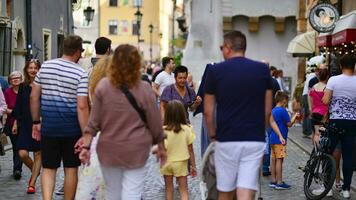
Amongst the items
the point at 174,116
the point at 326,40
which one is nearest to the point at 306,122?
the point at 326,40

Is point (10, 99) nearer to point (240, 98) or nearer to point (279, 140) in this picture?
point (279, 140)

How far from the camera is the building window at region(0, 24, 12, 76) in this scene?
70.8 feet

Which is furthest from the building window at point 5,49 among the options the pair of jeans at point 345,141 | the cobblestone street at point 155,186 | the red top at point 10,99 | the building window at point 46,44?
the pair of jeans at point 345,141

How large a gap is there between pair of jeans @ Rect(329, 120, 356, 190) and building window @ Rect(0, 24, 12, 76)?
13337mm

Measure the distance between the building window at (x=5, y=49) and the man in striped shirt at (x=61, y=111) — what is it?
13.8m

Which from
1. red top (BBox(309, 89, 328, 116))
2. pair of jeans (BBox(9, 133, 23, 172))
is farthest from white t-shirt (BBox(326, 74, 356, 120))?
pair of jeans (BBox(9, 133, 23, 172))

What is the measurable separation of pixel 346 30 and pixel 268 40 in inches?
849

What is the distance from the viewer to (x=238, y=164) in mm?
6664

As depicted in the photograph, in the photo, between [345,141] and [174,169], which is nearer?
[174,169]

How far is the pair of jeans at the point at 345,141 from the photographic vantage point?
9.91 meters

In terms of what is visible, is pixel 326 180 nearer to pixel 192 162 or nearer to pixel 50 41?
pixel 192 162

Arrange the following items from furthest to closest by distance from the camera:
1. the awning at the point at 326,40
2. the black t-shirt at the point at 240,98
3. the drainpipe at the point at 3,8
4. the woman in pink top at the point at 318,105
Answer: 1. the drainpipe at the point at 3,8
2. the awning at the point at 326,40
3. the woman in pink top at the point at 318,105
4. the black t-shirt at the point at 240,98

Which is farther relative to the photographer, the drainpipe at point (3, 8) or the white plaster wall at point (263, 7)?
the white plaster wall at point (263, 7)

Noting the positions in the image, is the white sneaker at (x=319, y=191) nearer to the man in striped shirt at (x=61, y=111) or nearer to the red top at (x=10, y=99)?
the man in striped shirt at (x=61, y=111)
